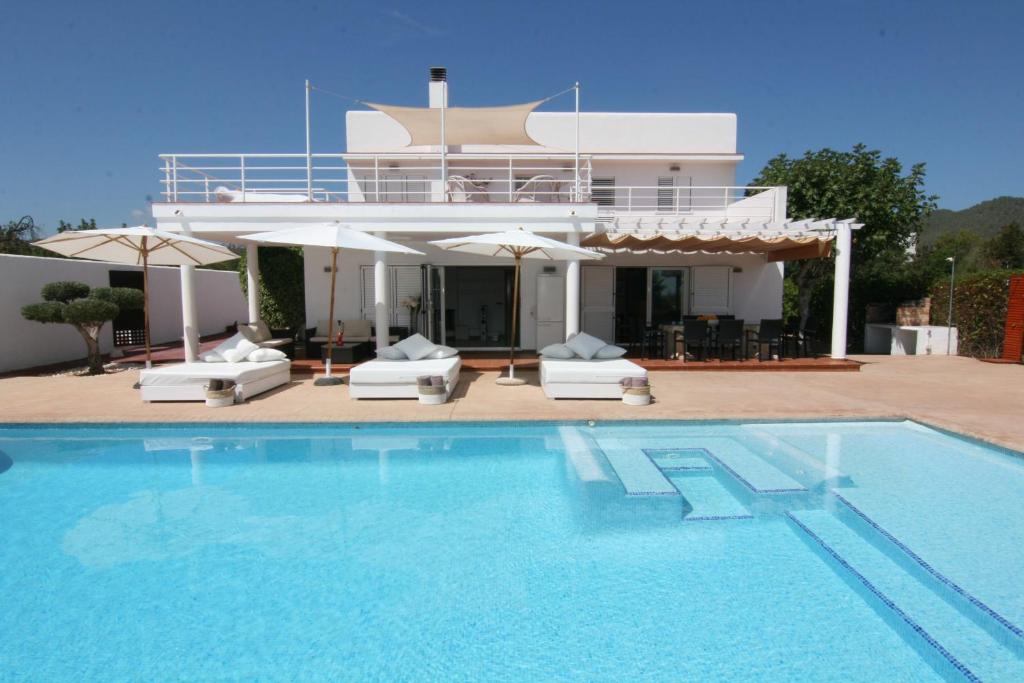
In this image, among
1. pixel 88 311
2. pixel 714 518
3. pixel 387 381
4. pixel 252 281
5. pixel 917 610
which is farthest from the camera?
pixel 252 281

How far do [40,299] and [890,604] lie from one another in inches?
630

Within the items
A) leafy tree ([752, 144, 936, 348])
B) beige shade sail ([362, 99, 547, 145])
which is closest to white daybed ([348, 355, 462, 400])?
beige shade sail ([362, 99, 547, 145])

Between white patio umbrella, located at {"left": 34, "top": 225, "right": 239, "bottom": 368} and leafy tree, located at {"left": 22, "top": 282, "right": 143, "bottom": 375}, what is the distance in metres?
1.32

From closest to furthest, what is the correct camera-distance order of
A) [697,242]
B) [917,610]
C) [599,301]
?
[917,610], [697,242], [599,301]

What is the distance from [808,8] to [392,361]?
13.5m

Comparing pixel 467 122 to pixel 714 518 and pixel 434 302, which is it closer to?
pixel 434 302

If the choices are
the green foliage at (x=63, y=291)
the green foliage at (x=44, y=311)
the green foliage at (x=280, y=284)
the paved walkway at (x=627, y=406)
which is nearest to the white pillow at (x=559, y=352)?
the paved walkway at (x=627, y=406)

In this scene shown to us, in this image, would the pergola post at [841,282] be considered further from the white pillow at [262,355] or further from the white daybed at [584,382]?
the white pillow at [262,355]

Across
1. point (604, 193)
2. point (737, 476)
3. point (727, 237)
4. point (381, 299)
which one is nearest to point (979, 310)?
point (727, 237)

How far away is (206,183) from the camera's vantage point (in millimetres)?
11914

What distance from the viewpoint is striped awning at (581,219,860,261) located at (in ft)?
38.4

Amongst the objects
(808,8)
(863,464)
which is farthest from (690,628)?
(808,8)

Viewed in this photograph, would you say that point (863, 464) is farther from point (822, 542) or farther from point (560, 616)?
point (560, 616)

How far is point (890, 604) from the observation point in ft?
12.1
